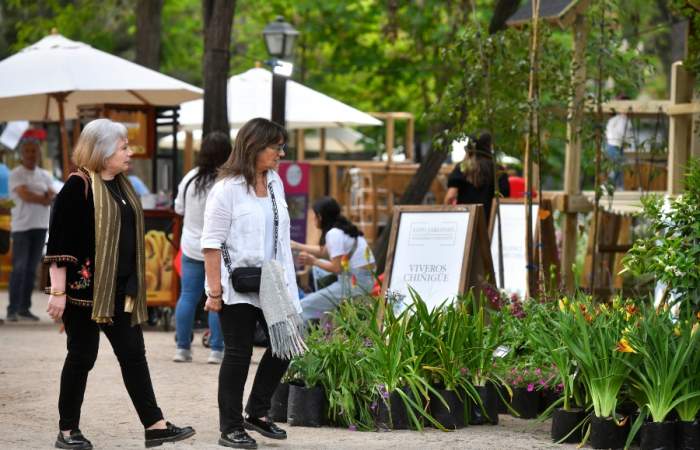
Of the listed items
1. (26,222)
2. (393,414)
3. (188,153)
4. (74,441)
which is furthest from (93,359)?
(188,153)

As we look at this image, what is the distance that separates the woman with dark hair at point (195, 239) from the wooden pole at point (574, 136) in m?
2.79

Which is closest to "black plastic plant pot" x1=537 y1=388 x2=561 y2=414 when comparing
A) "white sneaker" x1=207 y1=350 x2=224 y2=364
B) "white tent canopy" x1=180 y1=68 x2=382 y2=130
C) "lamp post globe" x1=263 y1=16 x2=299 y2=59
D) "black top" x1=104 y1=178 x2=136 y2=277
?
"black top" x1=104 y1=178 x2=136 y2=277

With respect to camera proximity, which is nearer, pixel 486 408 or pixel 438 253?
pixel 486 408

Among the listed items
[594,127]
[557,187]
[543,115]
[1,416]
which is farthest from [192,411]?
[557,187]

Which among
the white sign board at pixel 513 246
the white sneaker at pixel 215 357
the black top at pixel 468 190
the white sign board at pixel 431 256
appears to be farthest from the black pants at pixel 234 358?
the white sign board at pixel 513 246

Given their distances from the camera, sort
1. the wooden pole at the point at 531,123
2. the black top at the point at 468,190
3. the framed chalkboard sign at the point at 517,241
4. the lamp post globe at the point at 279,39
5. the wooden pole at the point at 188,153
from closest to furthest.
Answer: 1. the wooden pole at the point at 531,123
2. the framed chalkboard sign at the point at 517,241
3. the black top at the point at 468,190
4. the lamp post globe at the point at 279,39
5. the wooden pole at the point at 188,153

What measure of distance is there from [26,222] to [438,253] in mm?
6282

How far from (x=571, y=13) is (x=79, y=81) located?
4.85 m

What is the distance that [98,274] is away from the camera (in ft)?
22.2

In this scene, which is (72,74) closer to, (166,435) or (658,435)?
(166,435)

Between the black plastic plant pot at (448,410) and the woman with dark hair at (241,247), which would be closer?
the woman with dark hair at (241,247)

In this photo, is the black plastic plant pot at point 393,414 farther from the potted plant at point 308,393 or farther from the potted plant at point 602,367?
the potted plant at point 602,367

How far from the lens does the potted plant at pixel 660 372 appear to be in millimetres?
6883

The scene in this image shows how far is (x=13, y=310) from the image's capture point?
48.9ft
